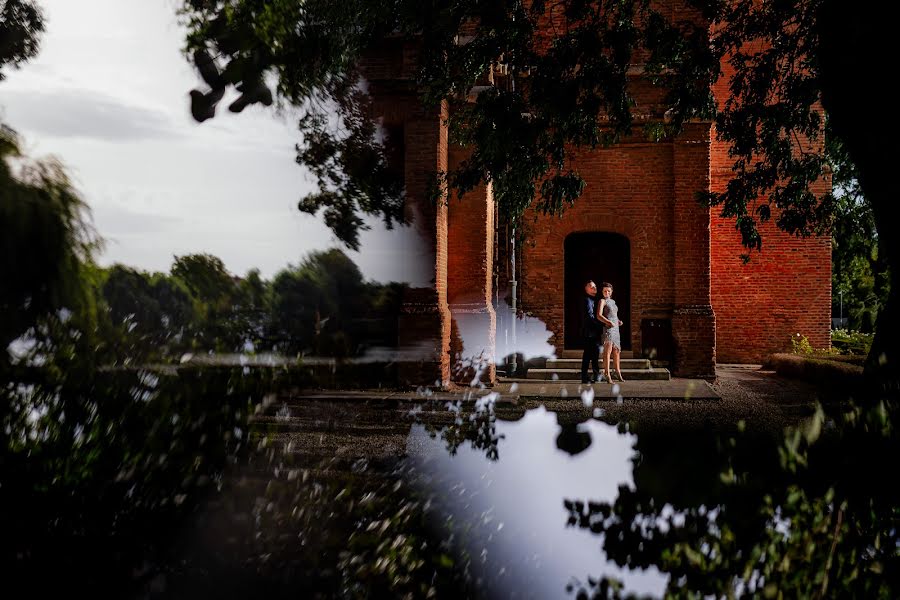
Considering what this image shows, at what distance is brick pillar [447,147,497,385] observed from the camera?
13.1 metres

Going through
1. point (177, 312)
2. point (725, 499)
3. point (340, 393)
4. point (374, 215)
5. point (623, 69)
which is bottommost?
point (340, 393)

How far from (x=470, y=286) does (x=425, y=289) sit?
51.9 inches

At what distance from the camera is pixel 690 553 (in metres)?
2.24

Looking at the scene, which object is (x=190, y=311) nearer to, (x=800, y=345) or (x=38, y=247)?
(x=38, y=247)

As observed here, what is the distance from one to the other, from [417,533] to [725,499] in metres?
1.70

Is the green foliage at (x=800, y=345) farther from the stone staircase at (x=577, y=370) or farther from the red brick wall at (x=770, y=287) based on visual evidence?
the stone staircase at (x=577, y=370)

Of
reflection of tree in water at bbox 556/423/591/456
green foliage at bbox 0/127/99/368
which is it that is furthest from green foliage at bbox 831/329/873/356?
green foliage at bbox 0/127/99/368

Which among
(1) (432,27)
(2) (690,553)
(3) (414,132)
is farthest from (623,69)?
(2) (690,553)

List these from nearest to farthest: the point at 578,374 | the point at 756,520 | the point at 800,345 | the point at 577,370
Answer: the point at 756,520, the point at 578,374, the point at 577,370, the point at 800,345

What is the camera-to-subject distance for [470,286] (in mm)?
13305

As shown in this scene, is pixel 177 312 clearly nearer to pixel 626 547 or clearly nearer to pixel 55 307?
pixel 55 307

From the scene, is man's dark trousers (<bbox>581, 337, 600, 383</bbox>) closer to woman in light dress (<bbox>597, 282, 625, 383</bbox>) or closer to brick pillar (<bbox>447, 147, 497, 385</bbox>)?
woman in light dress (<bbox>597, 282, 625, 383</bbox>)

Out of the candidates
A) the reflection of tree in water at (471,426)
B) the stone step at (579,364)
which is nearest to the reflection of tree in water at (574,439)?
the reflection of tree in water at (471,426)

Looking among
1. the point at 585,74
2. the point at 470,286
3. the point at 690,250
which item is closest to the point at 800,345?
the point at 690,250
